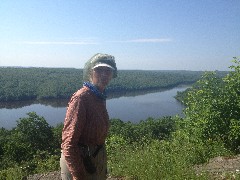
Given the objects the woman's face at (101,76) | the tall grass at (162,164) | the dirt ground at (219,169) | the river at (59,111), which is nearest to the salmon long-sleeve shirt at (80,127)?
the woman's face at (101,76)

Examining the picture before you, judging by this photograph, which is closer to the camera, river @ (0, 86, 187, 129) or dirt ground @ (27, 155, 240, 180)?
dirt ground @ (27, 155, 240, 180)

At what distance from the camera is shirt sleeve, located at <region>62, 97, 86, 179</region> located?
1902 millimetres

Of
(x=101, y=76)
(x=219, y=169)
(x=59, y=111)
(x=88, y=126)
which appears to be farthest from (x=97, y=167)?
(x=59, y=111)

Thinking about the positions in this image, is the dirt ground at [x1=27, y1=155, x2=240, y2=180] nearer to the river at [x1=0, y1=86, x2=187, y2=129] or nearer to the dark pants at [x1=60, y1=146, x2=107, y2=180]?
the dark pants at [x1=60, y1=146, x2=107, y2=180]

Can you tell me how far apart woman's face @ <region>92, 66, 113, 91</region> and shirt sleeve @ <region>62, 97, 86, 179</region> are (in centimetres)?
25

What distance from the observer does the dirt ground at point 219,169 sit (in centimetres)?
416

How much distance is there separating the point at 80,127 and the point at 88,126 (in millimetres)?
97

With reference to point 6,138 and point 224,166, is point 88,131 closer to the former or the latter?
point 224,166

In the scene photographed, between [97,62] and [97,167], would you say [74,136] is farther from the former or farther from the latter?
[97,62]

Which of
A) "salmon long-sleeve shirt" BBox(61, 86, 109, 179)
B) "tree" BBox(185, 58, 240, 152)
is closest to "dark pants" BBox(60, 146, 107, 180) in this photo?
"salmon long-sleeve shirt" BBox(61, 86, 109, 179)

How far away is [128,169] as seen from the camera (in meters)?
4.92

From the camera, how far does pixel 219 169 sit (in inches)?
181

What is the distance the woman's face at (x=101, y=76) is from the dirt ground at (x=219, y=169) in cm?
255

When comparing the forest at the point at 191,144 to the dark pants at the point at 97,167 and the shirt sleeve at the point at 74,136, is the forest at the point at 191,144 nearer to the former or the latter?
the dark pants at the point at 97,167
